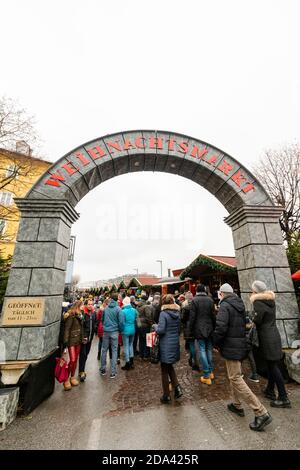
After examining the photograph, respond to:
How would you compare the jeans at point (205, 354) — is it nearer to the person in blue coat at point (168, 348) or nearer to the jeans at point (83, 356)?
the person in blue coat at point (168, 348)

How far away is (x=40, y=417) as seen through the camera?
3318 mm

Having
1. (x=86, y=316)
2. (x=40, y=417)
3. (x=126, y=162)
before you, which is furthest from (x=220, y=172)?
(x=40, y=417)

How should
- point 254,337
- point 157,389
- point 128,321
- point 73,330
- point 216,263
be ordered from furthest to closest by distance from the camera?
1. point 216,263
2. point 128,321
3. point 73,330
4. point 157,389
5. point 254,337

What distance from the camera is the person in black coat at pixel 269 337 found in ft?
11.0

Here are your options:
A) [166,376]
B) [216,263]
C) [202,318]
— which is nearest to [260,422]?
[166,376]

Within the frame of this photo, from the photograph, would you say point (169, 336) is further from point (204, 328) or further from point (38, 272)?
point (38, 272)

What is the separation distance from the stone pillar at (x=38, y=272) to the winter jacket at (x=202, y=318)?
10.4 ft

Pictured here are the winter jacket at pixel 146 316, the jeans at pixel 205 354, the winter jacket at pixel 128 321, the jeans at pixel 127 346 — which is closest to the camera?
the jeans at pixel 205 354

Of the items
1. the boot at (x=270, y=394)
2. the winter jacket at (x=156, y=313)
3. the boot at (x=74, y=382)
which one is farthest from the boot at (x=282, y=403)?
the boot at (x=74, y=382)

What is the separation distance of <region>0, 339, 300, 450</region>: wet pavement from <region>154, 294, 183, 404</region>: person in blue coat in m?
0.24

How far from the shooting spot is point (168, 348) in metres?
3.63

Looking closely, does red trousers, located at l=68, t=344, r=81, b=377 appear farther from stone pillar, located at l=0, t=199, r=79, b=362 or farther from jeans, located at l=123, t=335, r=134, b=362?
jeans, located at l=123, t=335, r=134, b=362

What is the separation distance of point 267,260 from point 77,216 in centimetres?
530

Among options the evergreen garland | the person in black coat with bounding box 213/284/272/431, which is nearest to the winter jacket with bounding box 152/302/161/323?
the person in black coat with bounding box 213/284/272/431
